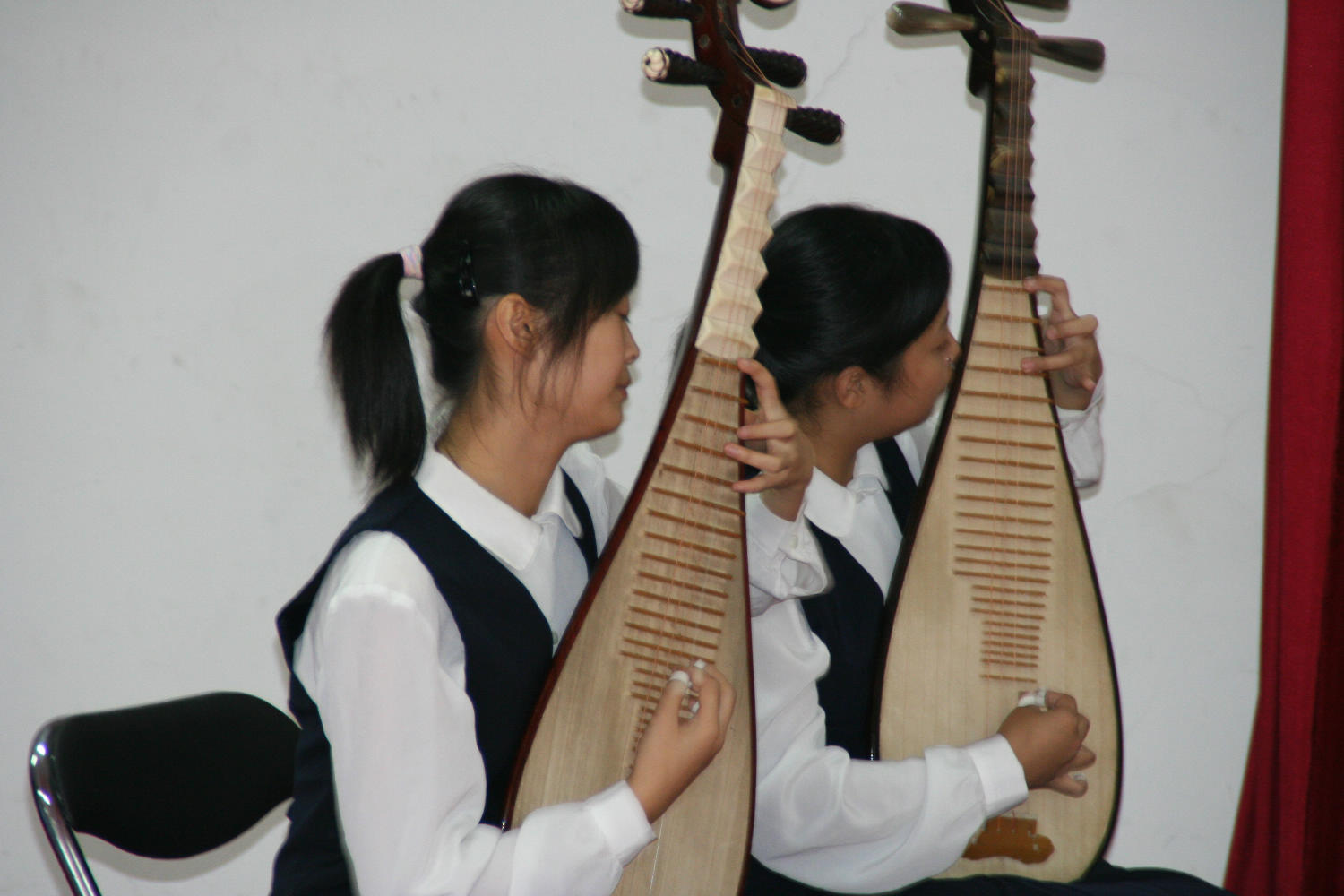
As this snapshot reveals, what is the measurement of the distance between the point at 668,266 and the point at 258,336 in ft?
2.22

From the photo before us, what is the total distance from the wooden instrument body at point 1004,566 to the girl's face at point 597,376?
36cm

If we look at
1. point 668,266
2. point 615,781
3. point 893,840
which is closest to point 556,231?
point 615,781

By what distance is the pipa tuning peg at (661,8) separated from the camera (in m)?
1.03

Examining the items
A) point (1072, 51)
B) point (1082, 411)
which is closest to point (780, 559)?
point (1082, 411)

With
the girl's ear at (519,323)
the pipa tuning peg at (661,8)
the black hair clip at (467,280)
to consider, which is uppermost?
the pipa tuning peg at (661,8)

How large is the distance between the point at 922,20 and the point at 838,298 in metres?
0.31

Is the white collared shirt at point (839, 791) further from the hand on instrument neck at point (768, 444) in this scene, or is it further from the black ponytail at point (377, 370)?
the black ponytail at point (377, 370)

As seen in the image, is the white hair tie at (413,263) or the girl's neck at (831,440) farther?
the girl's neck at (831,440)

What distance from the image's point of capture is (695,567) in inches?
42.7

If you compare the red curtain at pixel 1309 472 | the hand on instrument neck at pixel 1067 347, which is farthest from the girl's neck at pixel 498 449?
the red curtain at pixel 1309 472

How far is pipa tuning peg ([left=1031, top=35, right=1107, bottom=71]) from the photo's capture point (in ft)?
4.41

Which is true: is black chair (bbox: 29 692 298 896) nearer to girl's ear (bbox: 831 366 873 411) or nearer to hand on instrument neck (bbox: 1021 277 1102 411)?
girl's ear (bbox: 831 366 873 411)

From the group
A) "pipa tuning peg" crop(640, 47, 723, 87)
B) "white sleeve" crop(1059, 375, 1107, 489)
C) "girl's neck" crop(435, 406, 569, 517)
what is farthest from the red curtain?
"girl's neck" crop(435, 406, 569, 517)

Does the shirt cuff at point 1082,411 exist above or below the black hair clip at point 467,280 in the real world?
below
